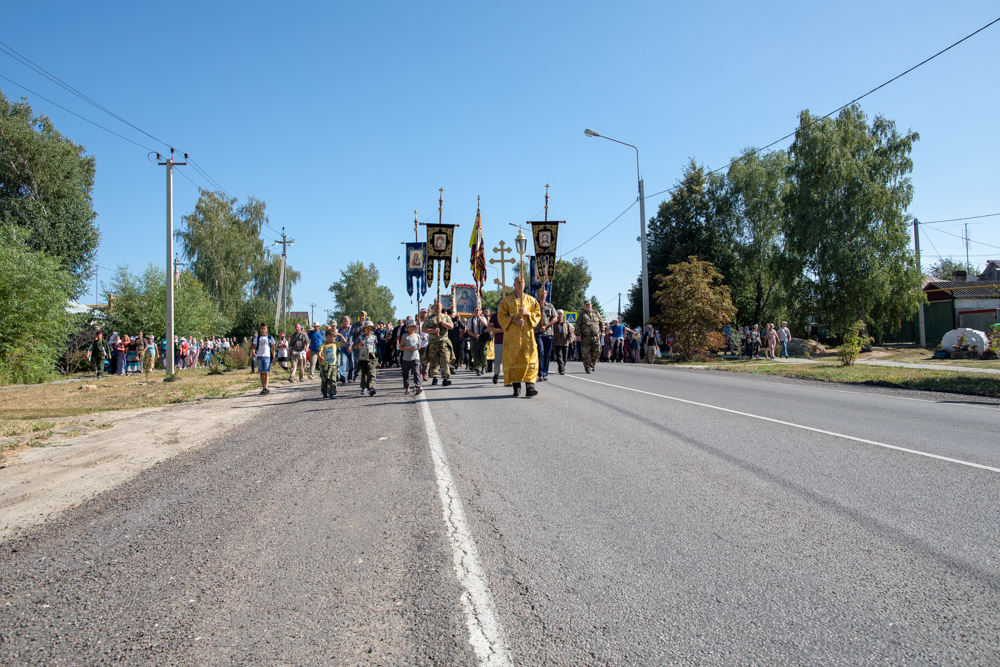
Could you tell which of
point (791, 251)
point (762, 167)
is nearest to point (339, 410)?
point (791, 251)

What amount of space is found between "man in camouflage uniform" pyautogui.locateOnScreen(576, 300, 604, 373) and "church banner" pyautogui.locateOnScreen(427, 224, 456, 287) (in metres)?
12.4

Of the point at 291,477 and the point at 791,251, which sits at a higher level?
the point at 791,251

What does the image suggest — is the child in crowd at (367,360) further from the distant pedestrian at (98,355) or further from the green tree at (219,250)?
the green tree at (219,250)

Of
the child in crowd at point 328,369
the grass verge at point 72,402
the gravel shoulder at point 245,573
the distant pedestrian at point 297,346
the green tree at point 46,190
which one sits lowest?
the gravel shoulder at point 245,573

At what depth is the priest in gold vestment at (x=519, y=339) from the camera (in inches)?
439

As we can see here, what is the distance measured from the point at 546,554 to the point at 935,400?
10.7 metres

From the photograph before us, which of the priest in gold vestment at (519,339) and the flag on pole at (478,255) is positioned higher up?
the flag on pole at (478,255)

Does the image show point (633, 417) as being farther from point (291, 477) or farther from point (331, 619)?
point (331, 619)

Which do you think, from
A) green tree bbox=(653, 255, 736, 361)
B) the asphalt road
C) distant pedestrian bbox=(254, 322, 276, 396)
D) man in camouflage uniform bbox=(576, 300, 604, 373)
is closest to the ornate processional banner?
green tree bbox=(653, 255, 736, 361)

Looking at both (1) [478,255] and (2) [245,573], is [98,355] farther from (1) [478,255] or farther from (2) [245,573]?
(2) [245,573]

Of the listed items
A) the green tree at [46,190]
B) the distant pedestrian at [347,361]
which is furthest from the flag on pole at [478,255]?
the green tree at [46,190]

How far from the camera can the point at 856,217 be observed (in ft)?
106

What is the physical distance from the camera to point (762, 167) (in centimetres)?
4356

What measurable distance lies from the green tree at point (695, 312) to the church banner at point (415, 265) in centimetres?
1174
